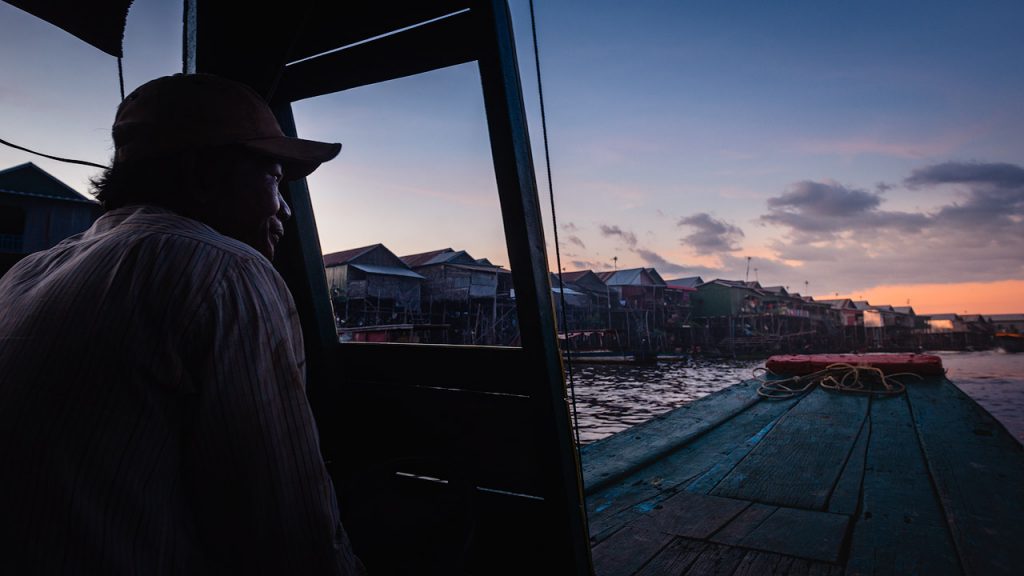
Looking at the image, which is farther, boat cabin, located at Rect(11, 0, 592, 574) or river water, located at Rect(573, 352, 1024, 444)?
river water, located at Rect(573, 352, 1024, 444)

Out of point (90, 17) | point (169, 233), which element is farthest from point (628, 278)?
point (169, 233)

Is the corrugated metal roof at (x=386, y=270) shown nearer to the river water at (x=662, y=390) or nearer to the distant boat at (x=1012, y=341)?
the river water at (x=662, y=390)

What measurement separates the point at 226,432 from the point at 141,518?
0.58 ft

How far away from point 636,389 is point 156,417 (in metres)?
20.7

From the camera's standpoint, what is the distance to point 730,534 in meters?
2.47

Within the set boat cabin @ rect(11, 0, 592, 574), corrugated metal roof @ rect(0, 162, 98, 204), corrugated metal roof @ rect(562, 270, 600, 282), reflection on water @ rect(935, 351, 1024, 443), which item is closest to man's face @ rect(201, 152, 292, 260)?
boat cabin @ rect(11, 0, 592, 574)

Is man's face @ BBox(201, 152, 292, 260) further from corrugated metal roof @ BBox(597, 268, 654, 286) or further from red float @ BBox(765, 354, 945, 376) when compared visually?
corrugated metal roof @ BBox(597, 268, 654, 286)

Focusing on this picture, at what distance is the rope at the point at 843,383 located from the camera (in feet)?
23.9

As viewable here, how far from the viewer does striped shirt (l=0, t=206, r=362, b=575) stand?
698 mm

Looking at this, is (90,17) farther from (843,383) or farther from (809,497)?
(843,383)

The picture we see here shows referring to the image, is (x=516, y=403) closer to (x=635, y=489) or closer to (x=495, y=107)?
(x=495, y=107)

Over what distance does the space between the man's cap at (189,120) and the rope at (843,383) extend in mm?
8136

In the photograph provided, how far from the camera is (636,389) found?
20.1 m

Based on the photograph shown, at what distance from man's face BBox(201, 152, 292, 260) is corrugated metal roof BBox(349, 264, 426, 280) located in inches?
870
